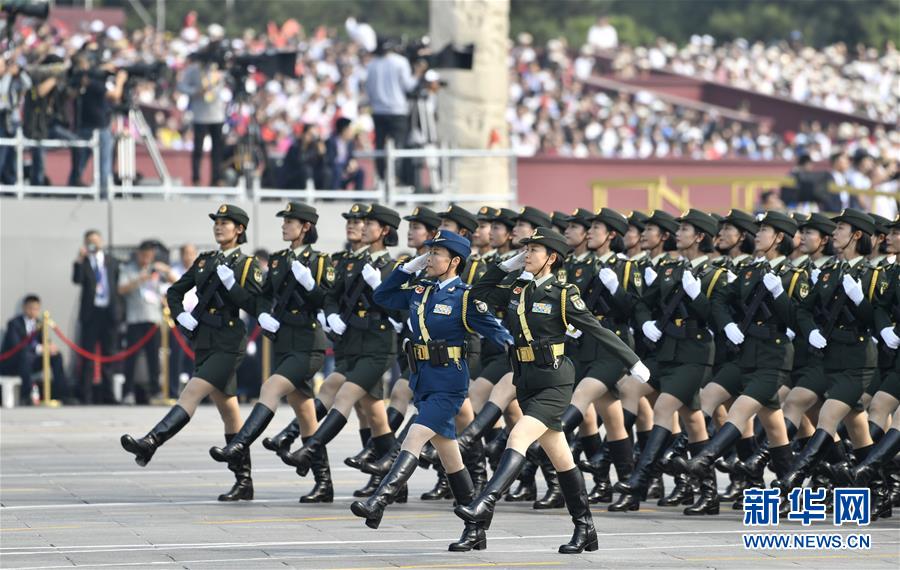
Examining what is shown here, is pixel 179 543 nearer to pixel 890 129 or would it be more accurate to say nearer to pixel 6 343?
pixel 6 343

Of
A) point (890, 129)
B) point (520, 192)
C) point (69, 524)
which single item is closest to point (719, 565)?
point (69, 524)

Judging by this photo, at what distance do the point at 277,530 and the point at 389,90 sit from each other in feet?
43.8

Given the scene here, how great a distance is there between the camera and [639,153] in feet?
115

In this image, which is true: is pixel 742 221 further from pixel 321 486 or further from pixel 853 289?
pixel 321 486

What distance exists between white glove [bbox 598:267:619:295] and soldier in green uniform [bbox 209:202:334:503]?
6.62ft

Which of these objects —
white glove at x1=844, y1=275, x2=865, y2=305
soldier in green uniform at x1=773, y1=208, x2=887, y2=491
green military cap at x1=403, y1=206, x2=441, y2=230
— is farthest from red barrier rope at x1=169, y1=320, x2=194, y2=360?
white glove at x1=844, y1=275, x2=865, y2=305

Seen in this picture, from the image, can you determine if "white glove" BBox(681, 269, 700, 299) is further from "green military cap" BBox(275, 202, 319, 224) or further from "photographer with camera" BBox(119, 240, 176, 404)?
"photographer with camera" BBox(119, 240, 176, 404)

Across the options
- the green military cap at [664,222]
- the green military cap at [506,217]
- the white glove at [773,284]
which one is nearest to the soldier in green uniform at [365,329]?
the green military cap at [506,217]

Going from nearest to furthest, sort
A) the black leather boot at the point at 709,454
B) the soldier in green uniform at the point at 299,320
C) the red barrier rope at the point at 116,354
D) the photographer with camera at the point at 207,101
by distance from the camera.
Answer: the black leather boot at the point at 709,454, the soldier in green uniform at the point at 299,320, the red barrier rope at the point at 116,354, the photographer with camera at the point at 207,101

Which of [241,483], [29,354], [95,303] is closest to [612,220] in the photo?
[241,483]

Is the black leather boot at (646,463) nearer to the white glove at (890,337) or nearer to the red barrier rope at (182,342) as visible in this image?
the white glove at (890,337)

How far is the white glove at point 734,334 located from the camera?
1399 cm

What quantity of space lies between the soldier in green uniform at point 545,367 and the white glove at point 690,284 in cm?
252

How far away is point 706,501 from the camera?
14.0 metres
